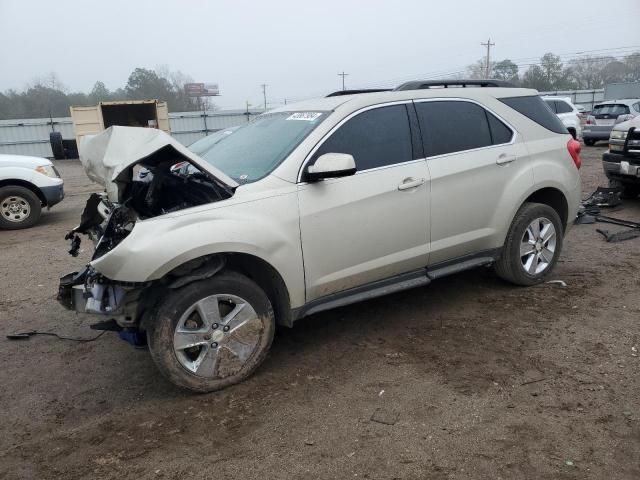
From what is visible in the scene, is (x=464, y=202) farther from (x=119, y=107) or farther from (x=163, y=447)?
(x=119, y=107)

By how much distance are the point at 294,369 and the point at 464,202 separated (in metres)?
1.88

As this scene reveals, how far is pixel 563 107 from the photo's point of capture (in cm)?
1847

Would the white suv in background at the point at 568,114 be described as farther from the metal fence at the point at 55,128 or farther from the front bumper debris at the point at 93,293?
the front bumper debris at the point at 93,293

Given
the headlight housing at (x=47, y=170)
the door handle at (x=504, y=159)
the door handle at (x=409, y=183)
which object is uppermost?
the door handle at (x=504, y=159)

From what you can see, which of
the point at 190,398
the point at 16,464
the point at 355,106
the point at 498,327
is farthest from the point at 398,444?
the point at 355,106

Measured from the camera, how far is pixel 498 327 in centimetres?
415

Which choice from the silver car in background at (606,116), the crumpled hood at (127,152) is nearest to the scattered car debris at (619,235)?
the crumpled hood at (127,152)

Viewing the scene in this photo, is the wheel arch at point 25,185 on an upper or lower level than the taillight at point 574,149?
lower

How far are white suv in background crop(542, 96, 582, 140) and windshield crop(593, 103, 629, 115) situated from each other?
2.61 feet

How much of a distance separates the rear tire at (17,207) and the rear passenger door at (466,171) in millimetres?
7346

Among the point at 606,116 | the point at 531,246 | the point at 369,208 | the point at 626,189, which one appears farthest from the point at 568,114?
the point at 369,208

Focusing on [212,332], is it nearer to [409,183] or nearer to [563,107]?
[409,183]

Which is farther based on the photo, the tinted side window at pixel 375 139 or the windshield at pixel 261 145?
the tinted side window at pixel 375 139

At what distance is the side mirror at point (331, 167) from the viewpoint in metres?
3.37
